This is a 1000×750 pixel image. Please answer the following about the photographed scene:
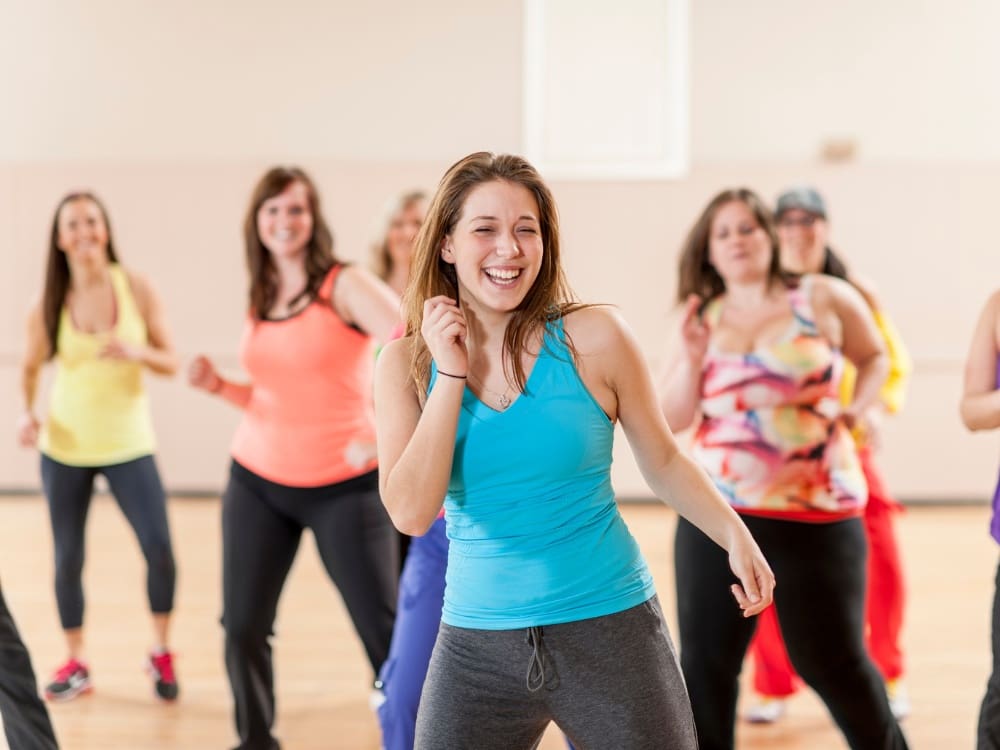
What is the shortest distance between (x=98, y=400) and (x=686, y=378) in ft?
6.71

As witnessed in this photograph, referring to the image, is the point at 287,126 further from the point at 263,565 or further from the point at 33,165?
the point at 263,565

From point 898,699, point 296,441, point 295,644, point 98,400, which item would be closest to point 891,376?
point 898,699

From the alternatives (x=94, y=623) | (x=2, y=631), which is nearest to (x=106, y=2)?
(x=94, y=623)

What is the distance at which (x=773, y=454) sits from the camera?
105 inches

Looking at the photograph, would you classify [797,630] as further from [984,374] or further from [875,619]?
[875,619]

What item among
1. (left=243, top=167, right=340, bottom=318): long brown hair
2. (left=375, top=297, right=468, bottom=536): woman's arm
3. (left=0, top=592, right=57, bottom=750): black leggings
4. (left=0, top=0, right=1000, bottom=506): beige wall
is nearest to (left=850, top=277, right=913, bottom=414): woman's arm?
(left=243, top=167, right=340, bottom=318): long brown hair

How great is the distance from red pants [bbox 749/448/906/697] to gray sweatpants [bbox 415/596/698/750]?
2042 mm

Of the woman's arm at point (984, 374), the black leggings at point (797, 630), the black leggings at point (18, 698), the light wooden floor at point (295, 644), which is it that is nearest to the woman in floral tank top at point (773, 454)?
the black leggings at point (797, 630)

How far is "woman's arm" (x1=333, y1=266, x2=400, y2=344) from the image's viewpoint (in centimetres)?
294

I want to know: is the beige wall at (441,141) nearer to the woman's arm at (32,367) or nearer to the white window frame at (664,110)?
the white window frame at (664,110)

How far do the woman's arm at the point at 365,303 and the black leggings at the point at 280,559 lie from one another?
361 mm

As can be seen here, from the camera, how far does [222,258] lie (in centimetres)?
785

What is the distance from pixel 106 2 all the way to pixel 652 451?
7.13 m

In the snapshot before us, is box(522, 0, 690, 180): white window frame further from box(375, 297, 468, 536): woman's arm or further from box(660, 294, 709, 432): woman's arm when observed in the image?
box(375, 297, 468, 536): woman's arm
